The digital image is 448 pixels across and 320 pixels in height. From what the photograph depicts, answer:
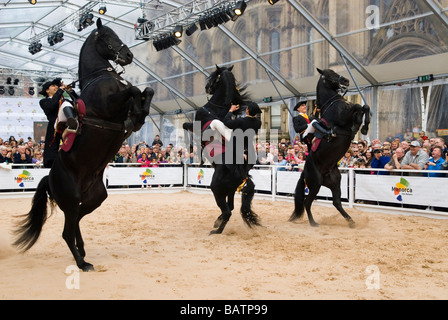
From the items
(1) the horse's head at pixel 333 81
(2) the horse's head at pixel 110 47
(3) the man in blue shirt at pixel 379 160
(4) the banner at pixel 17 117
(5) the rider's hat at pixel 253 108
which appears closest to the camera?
(2) the horse's head at pixel 110 47

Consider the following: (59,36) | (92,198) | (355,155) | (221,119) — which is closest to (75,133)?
(92,198)

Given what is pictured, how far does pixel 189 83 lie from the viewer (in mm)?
19297

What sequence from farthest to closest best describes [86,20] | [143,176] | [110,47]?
[86,20] < [143,176] < [110,47]

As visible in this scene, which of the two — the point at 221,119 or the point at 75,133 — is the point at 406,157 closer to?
the point at 221,119

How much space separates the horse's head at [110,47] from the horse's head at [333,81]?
12.2ft

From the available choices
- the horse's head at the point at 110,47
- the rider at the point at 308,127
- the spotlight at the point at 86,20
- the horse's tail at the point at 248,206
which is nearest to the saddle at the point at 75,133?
the horse's head at the point at 110,47

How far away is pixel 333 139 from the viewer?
23.7 feet

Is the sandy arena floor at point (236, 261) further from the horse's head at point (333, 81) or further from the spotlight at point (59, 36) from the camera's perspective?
the spotlight at point (59, 36)

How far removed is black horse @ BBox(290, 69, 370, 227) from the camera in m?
7.11

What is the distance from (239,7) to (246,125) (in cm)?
728

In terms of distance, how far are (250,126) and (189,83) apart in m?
13.3

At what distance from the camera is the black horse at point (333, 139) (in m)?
7.11

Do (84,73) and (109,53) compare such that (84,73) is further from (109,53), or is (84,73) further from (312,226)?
(312,226)

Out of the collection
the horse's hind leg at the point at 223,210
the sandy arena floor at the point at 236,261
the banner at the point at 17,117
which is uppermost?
the banner at the point at 17,117
